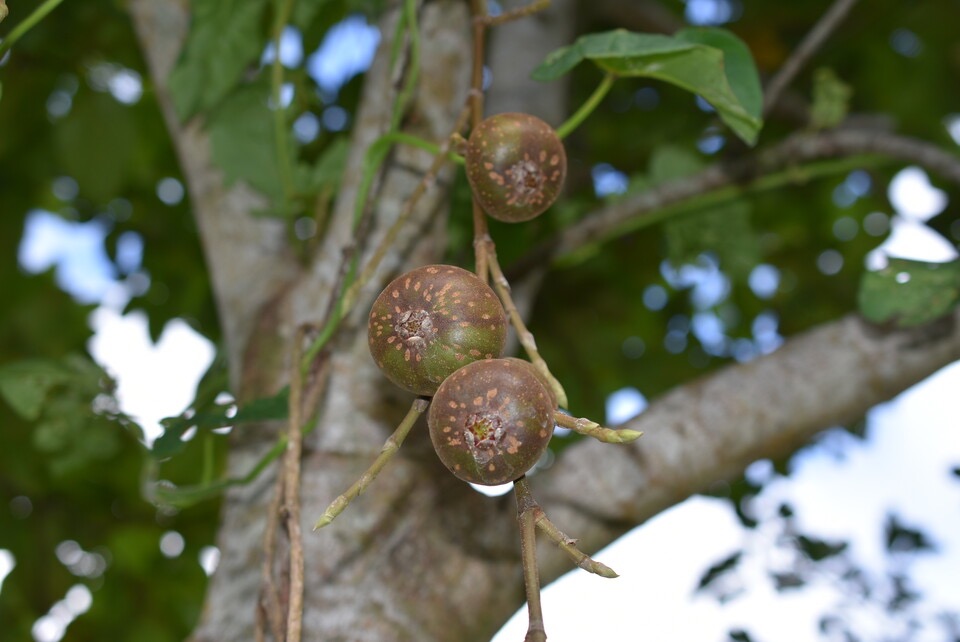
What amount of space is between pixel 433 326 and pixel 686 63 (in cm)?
53

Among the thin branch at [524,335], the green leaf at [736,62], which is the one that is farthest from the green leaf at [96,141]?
the thin branch at [524,335]

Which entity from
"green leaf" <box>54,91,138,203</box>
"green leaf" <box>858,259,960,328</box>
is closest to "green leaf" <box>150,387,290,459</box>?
"green leaf" <box>858,259,960,328</box>

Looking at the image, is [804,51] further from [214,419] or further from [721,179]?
[214,419]

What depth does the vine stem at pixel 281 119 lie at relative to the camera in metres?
1.35

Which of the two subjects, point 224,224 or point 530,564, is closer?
point 530,564

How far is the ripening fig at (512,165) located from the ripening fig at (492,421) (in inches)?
8.2

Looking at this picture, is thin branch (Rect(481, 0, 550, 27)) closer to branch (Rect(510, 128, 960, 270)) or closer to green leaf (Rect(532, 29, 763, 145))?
green leaf (Rect(532, 29, 763, 145))

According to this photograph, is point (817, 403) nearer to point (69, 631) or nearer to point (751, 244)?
point (751, 244)

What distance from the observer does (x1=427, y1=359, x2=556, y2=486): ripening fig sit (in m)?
0.54

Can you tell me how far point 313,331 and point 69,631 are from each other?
79.7 inches

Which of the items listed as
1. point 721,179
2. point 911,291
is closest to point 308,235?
point 721,179

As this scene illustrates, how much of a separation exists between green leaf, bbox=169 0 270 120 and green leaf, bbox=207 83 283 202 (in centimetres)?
4

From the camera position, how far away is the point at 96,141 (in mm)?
2068

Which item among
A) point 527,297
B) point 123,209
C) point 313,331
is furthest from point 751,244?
point 123,209
